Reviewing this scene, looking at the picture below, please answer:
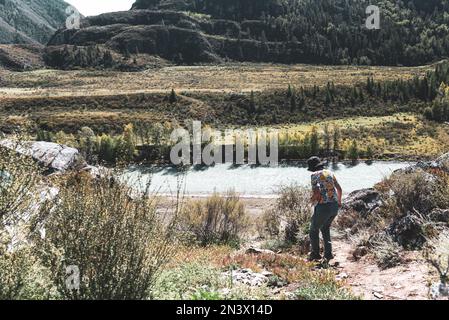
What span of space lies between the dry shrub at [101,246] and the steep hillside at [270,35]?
12755 cm

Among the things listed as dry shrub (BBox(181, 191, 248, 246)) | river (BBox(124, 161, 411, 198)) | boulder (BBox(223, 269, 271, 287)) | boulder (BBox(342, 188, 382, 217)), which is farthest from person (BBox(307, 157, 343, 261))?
river (BBox(124, 161, 411, 198))

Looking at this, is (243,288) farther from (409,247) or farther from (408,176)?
(408,176)

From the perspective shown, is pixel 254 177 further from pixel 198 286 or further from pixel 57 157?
pixel 198 286

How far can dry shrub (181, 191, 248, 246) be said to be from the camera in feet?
49.4

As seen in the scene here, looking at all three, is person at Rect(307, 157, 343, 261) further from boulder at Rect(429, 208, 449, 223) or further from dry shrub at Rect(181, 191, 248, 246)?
dry shrub at Rect(181, 191, 248, 246)

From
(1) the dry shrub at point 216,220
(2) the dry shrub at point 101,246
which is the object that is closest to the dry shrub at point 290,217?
(1) the dry shrub at point 216,220

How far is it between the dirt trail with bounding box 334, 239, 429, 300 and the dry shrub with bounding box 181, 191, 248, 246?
559 centimetres

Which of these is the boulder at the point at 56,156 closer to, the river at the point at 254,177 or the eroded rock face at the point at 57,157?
the eroded rock face at the point at 57,157

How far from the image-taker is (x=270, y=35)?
15025cm

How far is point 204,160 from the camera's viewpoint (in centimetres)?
3981

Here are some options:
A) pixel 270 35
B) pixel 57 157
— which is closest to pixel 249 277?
pixel 57 157

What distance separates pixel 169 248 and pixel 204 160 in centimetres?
3302

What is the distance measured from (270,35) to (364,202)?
142m
